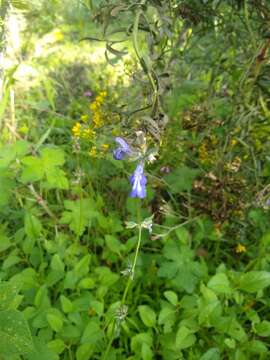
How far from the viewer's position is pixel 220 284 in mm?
1497

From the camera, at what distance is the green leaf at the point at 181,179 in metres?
1.86

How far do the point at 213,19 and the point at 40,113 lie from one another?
1206 mm

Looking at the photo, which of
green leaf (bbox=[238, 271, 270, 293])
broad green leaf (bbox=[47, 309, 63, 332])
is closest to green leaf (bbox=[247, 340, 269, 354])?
green leaf (bbox=[238, 271, 270, 293])

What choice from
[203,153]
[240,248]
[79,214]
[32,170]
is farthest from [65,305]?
[203,153]

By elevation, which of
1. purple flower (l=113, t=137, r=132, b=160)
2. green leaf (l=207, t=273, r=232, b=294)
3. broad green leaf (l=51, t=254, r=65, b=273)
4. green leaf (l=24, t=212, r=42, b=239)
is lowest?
broad green leaf (l=51, t=254, r=65, b=273)

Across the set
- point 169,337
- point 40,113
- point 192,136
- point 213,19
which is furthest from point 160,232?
point 40,113

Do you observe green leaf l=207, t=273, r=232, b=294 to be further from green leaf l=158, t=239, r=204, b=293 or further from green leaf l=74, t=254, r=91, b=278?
green leaf l=74, t=254, r=91, b=278

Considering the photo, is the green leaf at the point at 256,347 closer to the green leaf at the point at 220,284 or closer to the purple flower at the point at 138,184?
the green leaf at the point at 220,284

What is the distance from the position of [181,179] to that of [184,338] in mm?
636

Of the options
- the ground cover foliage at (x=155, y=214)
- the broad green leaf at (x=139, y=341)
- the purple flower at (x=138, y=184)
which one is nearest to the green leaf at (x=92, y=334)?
the ground cover foliage at (x=155, y=214)

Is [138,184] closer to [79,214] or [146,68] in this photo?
[146,68]

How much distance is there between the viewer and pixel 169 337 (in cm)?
150

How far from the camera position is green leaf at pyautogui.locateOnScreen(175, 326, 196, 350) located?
1.43 m

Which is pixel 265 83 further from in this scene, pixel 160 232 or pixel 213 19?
pixel 160 232
